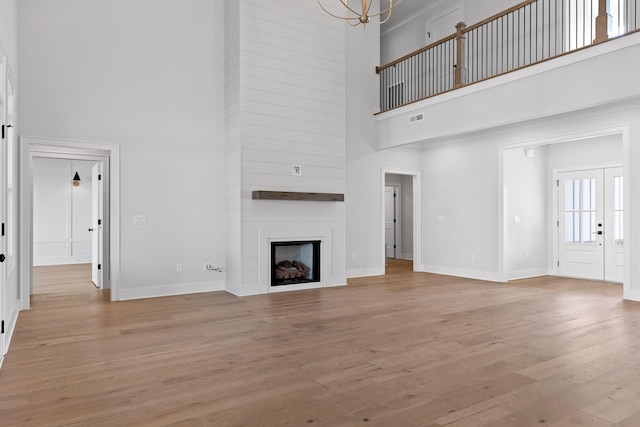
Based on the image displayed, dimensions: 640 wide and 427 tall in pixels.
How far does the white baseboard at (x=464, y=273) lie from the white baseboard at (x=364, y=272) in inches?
45.0

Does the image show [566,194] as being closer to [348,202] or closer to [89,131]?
[348,202]

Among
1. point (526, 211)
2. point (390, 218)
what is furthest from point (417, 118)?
point (390, 218)

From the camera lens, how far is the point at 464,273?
8211mm

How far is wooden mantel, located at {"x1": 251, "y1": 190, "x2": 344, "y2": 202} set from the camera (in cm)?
629

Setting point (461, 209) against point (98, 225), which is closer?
point (98, 225)

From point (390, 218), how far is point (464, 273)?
3.74 metres

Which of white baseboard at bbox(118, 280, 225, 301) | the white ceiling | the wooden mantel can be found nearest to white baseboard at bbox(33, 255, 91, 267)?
white baseboard at bbox(118, 280, 225, 301)

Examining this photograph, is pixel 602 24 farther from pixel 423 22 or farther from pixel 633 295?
pixel 423 22

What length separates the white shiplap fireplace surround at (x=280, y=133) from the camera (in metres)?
6.35

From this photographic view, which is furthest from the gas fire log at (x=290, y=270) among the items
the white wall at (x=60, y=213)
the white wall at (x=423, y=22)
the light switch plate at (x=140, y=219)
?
the white wall at (x=60, y=213)

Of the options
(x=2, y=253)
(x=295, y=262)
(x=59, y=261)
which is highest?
(x=2, y=253)

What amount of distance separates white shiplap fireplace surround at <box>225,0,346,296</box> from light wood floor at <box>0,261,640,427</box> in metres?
1.11

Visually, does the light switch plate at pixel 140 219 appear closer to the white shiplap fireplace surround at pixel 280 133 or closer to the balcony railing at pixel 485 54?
the white shiplap fireplace surround at pixel 280 133

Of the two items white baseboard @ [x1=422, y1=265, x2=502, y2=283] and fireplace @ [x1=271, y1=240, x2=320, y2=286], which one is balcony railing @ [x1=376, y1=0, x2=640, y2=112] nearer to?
fireplace @ [x1=271, y1=240, x2=320, y2=286]
